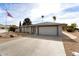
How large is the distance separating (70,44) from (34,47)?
1293 millimetres

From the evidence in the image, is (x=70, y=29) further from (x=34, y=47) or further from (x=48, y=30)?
(x=34, y=47)

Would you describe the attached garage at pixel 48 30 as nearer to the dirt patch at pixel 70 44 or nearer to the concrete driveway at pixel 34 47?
the concrete driveway at pixel 34 47

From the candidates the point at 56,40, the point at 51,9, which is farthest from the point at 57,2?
the point at 56,40

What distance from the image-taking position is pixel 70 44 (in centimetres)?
541

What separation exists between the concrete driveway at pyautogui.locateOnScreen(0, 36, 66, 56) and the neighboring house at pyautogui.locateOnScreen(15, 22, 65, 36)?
8.9 inches

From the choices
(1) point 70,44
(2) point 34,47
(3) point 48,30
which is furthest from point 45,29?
(1) point 70,44

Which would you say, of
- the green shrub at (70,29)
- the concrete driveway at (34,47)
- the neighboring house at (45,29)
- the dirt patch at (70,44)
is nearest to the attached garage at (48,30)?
the neighboring house at (45,29)

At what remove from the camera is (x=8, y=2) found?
5199 millimetres

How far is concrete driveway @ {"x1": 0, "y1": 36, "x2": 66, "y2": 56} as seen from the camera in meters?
5.17

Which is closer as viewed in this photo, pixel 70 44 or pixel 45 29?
pixel 70 44

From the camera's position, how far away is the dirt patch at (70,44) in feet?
16.8

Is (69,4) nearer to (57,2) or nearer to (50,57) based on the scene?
(57,2)

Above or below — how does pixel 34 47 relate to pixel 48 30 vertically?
below

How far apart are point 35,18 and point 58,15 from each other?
2.77 ft
